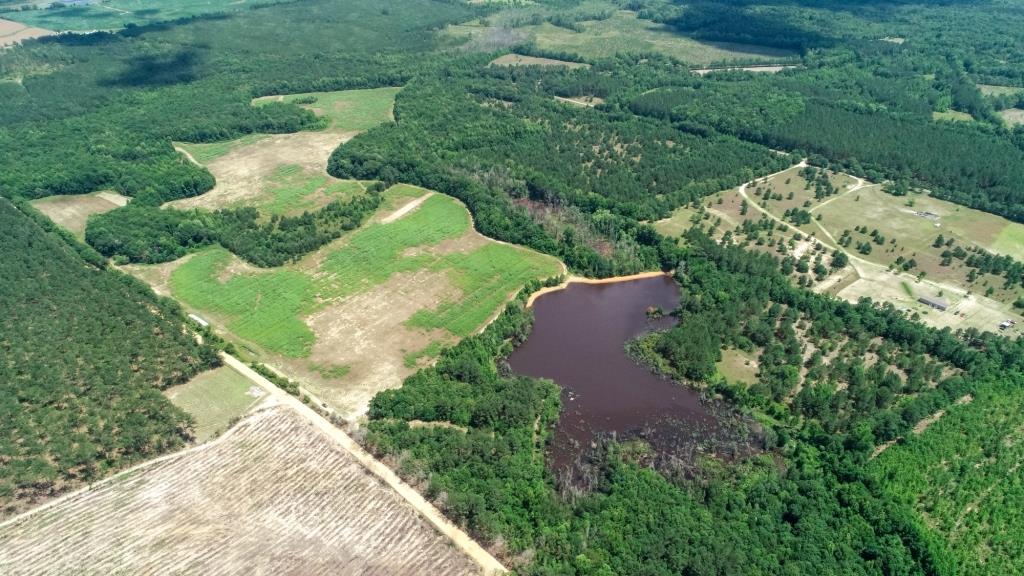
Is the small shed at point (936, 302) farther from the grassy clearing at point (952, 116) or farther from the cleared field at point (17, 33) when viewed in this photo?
the cleared field at point (17, 33)

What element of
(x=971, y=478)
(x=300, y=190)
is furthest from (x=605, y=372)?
(x=300, y=190)

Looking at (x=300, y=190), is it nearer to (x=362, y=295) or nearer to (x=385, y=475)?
(x=362, y=295)

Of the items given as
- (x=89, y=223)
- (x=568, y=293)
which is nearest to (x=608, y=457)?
(x=568, y=293)

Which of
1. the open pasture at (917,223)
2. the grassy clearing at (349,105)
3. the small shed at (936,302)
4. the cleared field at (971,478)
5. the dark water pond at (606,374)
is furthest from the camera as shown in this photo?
the grassy clearing at (349,105)

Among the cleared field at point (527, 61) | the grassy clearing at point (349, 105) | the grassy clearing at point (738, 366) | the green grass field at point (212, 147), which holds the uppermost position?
the cleared field at point (527, 61)

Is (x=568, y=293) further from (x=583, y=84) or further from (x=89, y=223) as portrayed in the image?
(x=583, y=84)

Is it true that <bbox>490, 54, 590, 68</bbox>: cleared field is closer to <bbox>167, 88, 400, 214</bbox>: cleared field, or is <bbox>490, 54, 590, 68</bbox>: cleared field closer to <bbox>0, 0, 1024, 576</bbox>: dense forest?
<bbox>0, 0, 1024, 576</bbox>: dense forest

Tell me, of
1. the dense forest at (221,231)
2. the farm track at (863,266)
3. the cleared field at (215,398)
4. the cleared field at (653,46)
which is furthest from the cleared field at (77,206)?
the cleared field at (653,46)
